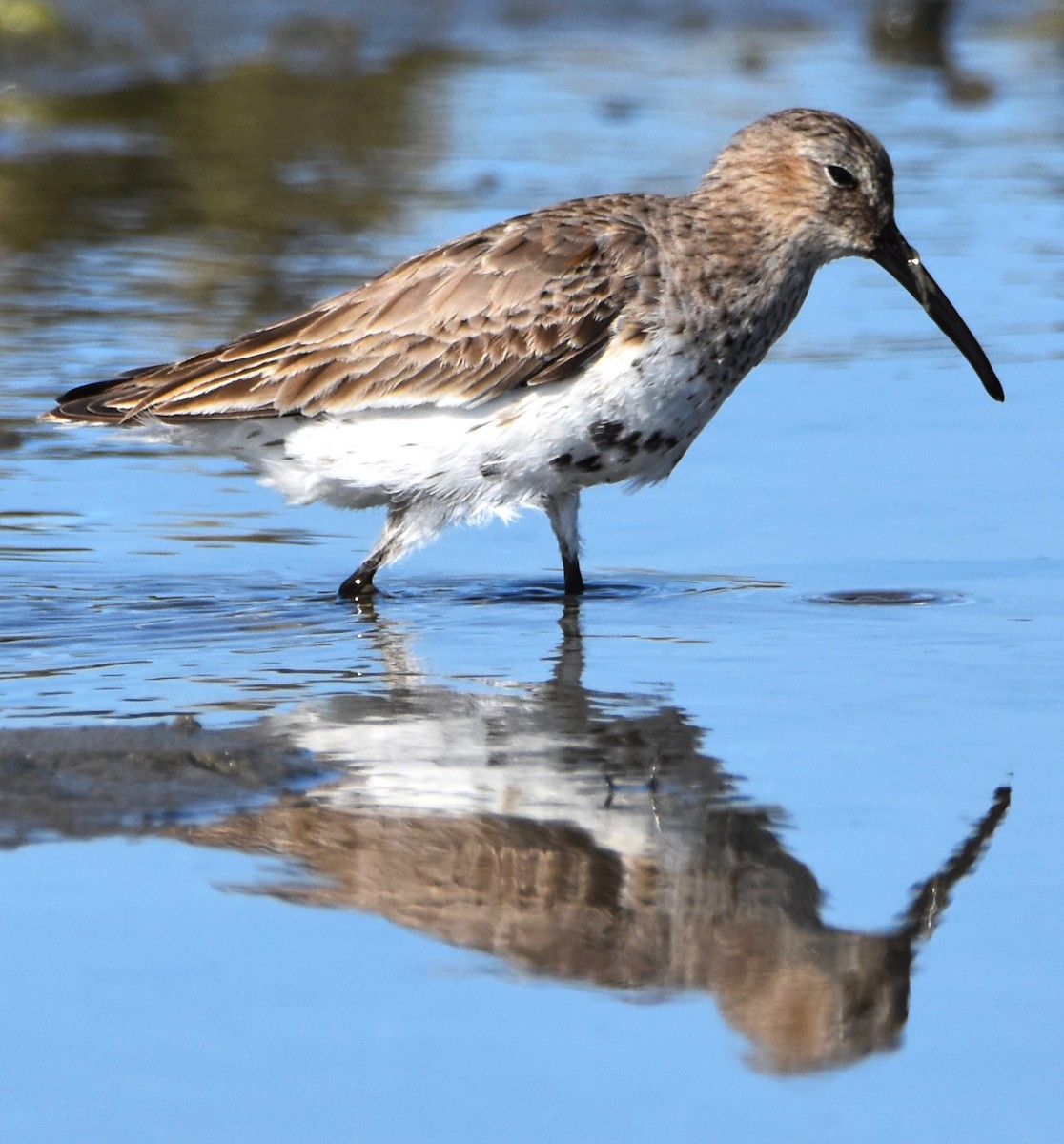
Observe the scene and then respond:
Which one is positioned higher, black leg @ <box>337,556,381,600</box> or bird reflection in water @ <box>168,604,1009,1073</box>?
bird reflection in water @ <box>168,604,1009,1073</box>

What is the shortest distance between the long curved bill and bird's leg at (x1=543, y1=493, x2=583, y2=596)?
1545mm

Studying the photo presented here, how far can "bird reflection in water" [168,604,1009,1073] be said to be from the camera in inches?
176

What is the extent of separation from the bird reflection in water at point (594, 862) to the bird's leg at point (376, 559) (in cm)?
151

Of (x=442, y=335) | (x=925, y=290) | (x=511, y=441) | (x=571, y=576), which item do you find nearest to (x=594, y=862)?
(x=511, y=441)

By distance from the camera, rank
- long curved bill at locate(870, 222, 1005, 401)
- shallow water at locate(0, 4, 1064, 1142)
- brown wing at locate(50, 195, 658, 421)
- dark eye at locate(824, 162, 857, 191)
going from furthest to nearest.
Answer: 1. long curved bill at locate(870, 222, 1005, 401)
2. dark eye at locate(824, 162, 857, 191)
3. brown wing at locate(50, 195, 658, 421)
4. shallow water at locate(0, 4, 1064, 1142)

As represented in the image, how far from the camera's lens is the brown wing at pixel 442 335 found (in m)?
7.49

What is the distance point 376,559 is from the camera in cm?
777

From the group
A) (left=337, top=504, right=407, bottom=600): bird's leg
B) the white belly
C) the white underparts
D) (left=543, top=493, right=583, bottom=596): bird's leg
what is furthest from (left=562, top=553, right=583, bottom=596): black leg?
(left=337, top=504, right=407, bottom=600): bird's leg

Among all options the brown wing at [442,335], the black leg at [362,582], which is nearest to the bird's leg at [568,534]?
the brown wing at [442,335]

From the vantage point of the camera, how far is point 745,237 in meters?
7.89

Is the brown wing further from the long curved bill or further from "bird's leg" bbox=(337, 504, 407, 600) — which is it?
the long curved bill

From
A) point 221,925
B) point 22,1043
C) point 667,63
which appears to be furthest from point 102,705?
point 667,63

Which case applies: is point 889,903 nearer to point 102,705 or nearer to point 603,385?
point 102,705

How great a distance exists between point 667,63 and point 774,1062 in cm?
1545
